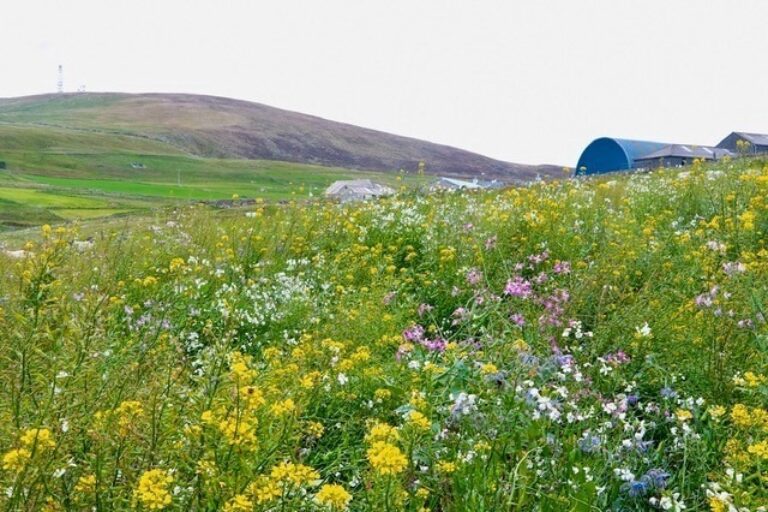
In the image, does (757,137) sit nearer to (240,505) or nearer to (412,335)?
(412,335)

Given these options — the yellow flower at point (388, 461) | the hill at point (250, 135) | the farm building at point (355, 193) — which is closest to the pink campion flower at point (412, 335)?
the yellow flower at point (388, 461)

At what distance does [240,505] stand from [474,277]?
3.79 m

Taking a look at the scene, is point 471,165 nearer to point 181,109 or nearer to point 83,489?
point 181,109

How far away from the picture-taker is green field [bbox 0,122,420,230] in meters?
64.9

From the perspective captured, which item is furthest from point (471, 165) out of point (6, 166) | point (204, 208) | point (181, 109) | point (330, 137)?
point (204, 208)

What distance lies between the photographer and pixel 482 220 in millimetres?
7566

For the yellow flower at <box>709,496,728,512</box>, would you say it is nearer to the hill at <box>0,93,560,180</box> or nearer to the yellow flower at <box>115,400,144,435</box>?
the yellow flower at <box>115,400,144,435</box>

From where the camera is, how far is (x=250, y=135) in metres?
175

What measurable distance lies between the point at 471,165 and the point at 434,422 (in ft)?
592

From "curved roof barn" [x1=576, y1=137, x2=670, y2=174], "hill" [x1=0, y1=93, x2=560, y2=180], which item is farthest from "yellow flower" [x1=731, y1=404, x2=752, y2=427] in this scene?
"hill" [x1=0, y1=93, x2=560, y2=180]

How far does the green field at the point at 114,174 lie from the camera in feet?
213

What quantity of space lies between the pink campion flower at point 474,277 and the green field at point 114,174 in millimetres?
53932

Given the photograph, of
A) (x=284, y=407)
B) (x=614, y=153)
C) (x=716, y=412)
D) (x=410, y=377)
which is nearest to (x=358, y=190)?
(x=614, y=153)

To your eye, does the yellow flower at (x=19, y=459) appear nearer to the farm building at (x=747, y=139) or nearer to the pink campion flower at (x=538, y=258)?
the pink campion flower at (x=538, y=258)
